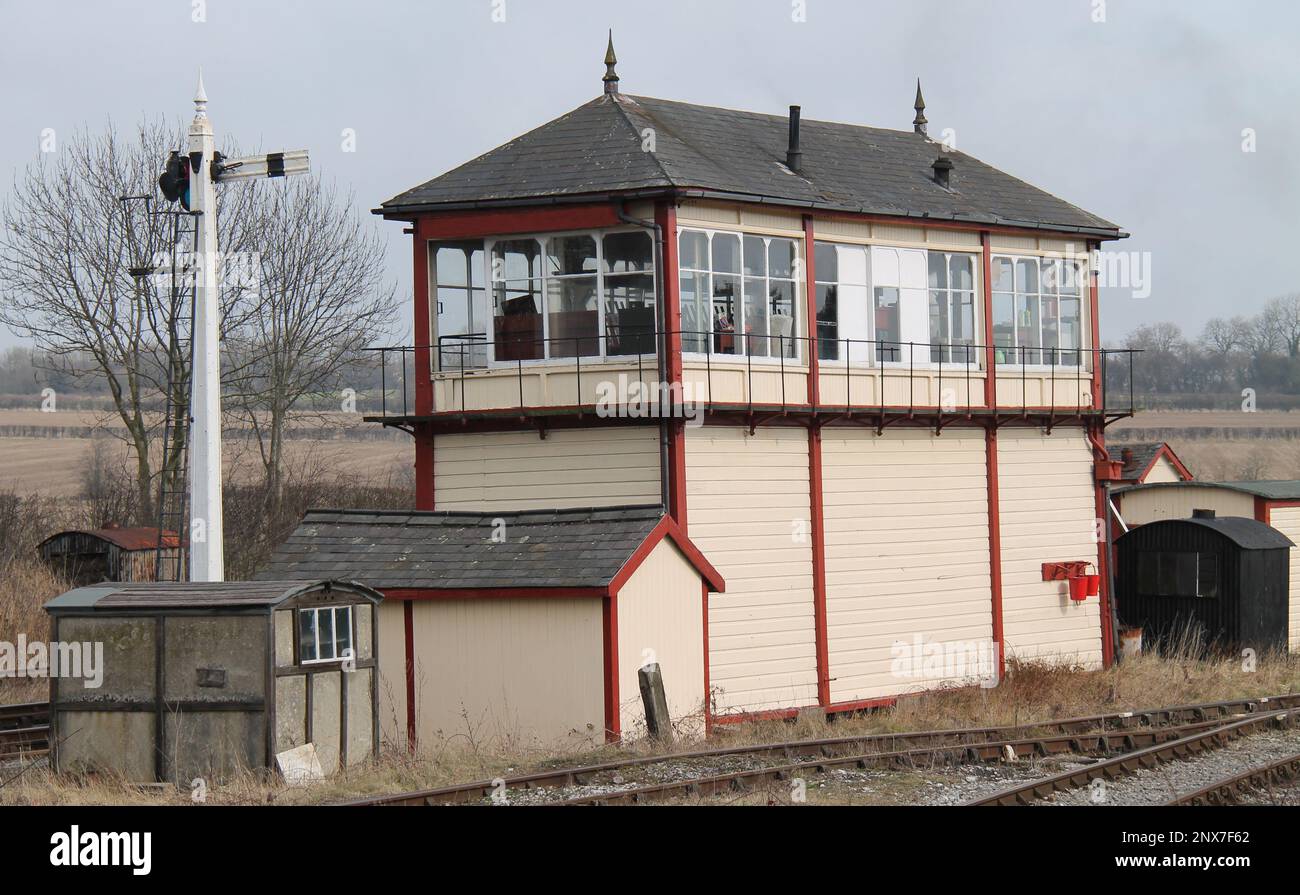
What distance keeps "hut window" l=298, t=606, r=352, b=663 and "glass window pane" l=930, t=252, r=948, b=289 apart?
11.5m

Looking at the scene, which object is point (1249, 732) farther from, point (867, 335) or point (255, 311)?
point (255, 311)

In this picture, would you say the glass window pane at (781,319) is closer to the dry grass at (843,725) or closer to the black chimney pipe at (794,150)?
the black chimney pipe at (794,150)

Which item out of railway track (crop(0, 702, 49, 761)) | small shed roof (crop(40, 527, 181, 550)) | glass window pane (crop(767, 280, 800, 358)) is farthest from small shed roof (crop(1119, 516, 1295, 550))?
railway track (crop(0, 702, 49, 761))

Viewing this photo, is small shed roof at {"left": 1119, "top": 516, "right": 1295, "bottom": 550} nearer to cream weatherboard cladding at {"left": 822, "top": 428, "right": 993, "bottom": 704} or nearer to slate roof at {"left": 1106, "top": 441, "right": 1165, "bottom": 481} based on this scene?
cream weatherboard cladding at {"left": 822, "top": 428, "right": 993, "bottom": 704}

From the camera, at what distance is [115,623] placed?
14039 mm

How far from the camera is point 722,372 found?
794 inches

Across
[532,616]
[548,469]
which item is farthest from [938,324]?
[532,616]

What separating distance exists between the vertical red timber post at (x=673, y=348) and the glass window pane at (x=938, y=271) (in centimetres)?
502

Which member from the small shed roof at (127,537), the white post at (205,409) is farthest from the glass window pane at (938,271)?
the small shed roof at (127,537)

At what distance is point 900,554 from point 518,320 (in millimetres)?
6337

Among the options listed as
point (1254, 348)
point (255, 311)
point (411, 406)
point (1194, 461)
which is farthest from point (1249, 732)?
point (1254, 348)

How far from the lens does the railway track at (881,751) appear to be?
12.8 meters

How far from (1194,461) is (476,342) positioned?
187 ft

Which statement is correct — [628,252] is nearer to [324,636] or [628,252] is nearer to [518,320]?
[518,320]
